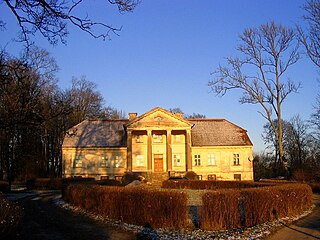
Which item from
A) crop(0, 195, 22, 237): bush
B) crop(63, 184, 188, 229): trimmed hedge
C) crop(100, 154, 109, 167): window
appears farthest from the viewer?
crop(100, 154, 109, 167): window

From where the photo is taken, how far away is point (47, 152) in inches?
2271

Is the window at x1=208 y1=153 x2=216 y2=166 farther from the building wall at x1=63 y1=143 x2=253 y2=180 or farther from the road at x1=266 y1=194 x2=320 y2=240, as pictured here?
the road at x1=266 y1=194 x2=320 y2=240

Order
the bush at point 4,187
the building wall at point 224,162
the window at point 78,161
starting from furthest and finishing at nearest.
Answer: the building wall at point 224,162
the window at point 78,161
the bush at point 4,187

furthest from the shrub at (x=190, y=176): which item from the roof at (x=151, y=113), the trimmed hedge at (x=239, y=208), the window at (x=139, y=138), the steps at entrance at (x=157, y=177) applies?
the trimmed hedge at (x=239, y=208)

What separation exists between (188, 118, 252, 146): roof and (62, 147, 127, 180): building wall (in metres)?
10.5

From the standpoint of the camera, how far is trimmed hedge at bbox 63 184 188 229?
13.6m

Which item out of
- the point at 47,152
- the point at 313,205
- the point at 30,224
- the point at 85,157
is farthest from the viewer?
the point at 47,152

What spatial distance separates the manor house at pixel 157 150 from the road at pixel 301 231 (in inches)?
1305

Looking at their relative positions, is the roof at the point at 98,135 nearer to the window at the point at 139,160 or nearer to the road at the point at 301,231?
the window at the point at 139,160

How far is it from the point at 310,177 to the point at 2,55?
30.3 meters

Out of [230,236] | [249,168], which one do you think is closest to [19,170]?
[249,168]

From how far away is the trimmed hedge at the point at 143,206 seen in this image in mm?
13633

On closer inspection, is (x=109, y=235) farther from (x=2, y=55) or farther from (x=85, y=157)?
(x=85, y=157)

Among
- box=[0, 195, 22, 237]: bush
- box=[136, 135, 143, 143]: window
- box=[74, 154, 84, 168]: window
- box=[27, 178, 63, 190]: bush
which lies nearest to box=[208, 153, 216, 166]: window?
box=[136, 135, 143, 143]: window
